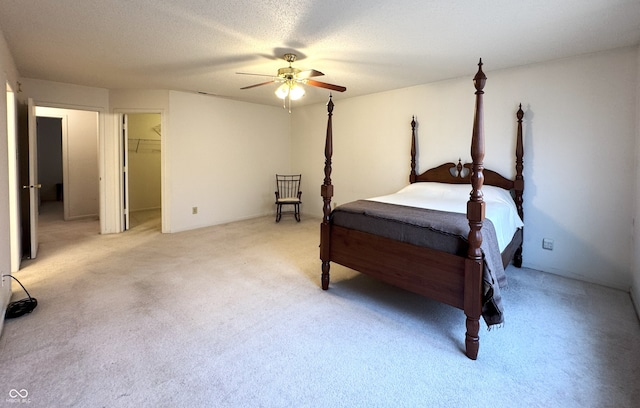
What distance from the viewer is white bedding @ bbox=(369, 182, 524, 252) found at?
8.63 ft

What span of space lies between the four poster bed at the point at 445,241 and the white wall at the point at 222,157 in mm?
3252

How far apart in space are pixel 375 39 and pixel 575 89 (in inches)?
86.1

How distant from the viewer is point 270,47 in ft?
9.81

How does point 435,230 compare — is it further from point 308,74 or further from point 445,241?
point 308,74

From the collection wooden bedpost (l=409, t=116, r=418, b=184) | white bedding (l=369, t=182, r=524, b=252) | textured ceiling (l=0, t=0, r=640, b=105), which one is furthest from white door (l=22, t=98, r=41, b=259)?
wooden bedpost (l=409, t=116, r=418, b=184)

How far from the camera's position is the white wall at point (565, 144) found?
296 cm

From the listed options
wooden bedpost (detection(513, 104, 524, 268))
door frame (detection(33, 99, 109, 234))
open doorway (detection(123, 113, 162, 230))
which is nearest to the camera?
wooden bedpost (detection(513, 104, 524, 268))

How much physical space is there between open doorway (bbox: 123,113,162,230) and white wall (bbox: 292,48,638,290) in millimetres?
5573

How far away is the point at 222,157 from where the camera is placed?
5.61 metres

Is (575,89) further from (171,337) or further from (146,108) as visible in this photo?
(146,108)

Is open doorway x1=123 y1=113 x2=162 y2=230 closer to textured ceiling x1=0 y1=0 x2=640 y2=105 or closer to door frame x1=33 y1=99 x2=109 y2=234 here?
door frame x1=33 y1=99 x2=109 y2=234

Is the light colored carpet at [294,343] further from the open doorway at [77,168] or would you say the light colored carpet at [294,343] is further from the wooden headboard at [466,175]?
the open doorway at [77,168]

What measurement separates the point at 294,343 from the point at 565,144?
3.39m

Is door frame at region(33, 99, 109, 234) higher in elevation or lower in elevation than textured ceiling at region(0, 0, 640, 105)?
lower
